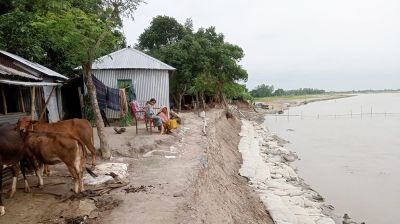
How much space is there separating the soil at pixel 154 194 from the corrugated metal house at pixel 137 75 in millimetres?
5233

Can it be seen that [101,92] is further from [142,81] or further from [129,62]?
[129,62]

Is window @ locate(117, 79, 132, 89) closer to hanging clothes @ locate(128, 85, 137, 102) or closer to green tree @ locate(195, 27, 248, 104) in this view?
hanging clothes @ locate(128, 85, 137, 102)

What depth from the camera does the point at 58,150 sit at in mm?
7441

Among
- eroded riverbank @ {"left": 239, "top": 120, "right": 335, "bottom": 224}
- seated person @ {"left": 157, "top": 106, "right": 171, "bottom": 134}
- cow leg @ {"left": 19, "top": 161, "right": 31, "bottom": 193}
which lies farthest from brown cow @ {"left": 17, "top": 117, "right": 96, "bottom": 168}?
eroded riverbank @ {"left": 239, "top": 120, "right": 335, "bottom": 224}

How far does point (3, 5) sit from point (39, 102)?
8.57 metres

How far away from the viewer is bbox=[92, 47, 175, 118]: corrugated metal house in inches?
764

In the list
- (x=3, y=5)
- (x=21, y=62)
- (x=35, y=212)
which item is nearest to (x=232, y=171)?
(x=21, y=62)

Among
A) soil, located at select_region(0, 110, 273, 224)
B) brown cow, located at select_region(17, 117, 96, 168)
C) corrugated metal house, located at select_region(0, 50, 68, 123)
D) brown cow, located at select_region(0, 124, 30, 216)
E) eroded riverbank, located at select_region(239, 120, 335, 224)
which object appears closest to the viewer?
soil, located at select_region(0, 110, 273, 224)

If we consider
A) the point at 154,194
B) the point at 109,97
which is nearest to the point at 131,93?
the point at 109,97

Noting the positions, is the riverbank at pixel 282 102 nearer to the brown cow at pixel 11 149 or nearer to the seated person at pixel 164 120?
the seated person at pixel 164 120

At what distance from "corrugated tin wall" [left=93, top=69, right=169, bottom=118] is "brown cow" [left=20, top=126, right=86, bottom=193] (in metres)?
11.6

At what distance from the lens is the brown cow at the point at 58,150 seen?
24.3 ft

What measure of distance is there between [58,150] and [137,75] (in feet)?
40.9

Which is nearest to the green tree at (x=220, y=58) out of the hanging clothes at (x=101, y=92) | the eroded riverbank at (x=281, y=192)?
the eroded riverbank at (x=281, y=192)
